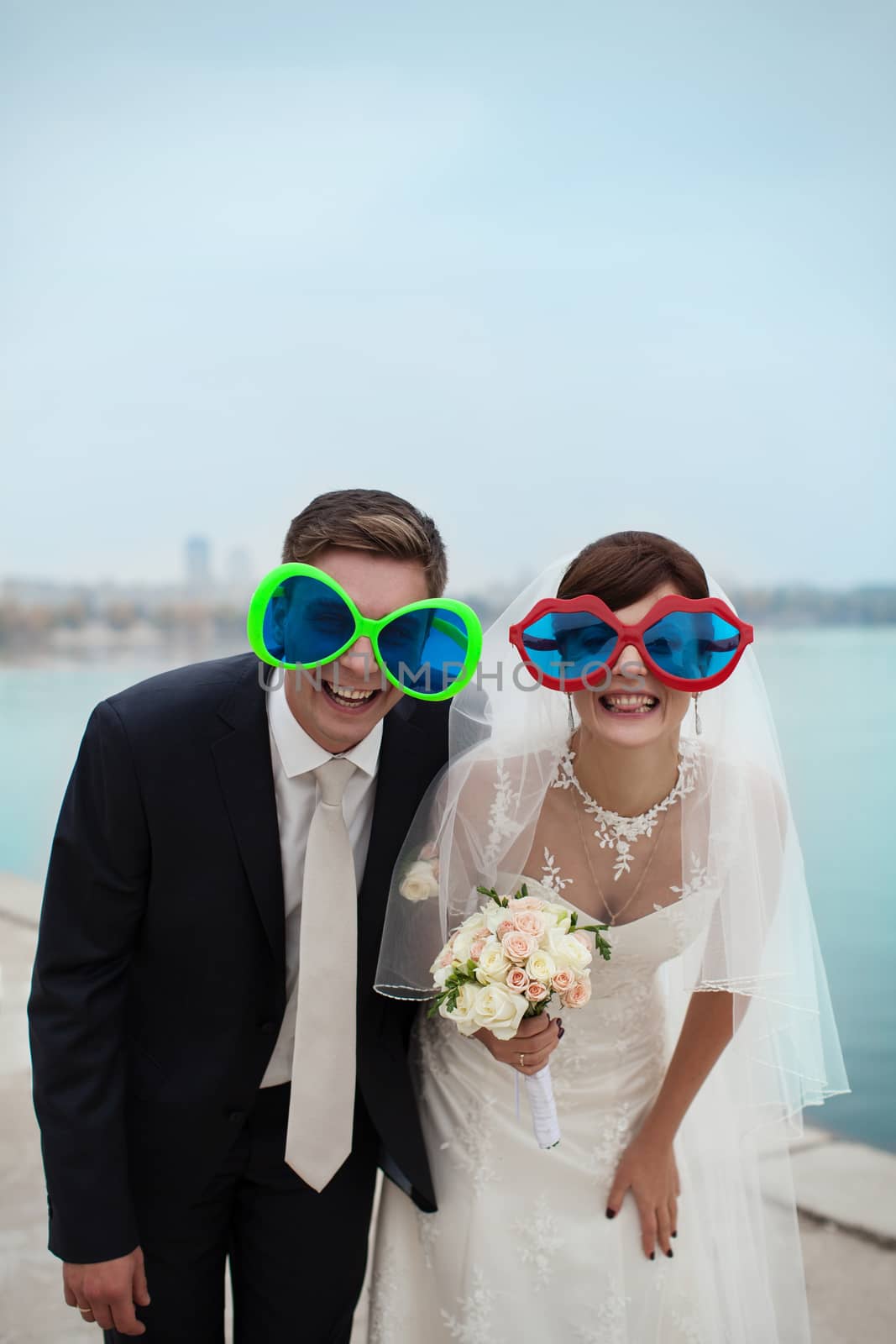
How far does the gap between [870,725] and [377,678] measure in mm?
19276

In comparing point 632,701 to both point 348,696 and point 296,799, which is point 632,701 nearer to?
point 348,696

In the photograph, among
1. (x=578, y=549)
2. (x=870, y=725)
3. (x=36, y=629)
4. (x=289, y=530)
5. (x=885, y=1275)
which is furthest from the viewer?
(x=36, y=629)

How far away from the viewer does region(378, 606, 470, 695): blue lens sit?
5.19 feet

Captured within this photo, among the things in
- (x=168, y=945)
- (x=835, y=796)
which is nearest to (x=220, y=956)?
(x=168, y=945)

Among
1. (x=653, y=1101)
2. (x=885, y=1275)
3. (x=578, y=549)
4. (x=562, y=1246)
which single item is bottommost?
(x=885, y=1275)

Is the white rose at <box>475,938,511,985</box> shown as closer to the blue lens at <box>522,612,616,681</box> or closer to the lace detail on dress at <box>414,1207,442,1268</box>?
the blue lens at <box>522,612,616,681</box>

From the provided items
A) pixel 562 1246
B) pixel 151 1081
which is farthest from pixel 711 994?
pixel 151 1081

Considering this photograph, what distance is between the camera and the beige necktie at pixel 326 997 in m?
1.70

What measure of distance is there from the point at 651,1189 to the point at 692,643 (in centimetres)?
92

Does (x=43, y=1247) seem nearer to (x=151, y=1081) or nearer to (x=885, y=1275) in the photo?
(x=151, y=1081)

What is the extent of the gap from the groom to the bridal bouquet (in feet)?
0.64

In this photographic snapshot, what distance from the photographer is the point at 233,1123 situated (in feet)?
5.94

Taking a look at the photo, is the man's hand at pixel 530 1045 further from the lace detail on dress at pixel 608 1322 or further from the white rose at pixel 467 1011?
the lace detail on dress at pixel 608 1322

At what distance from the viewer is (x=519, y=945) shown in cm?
156
